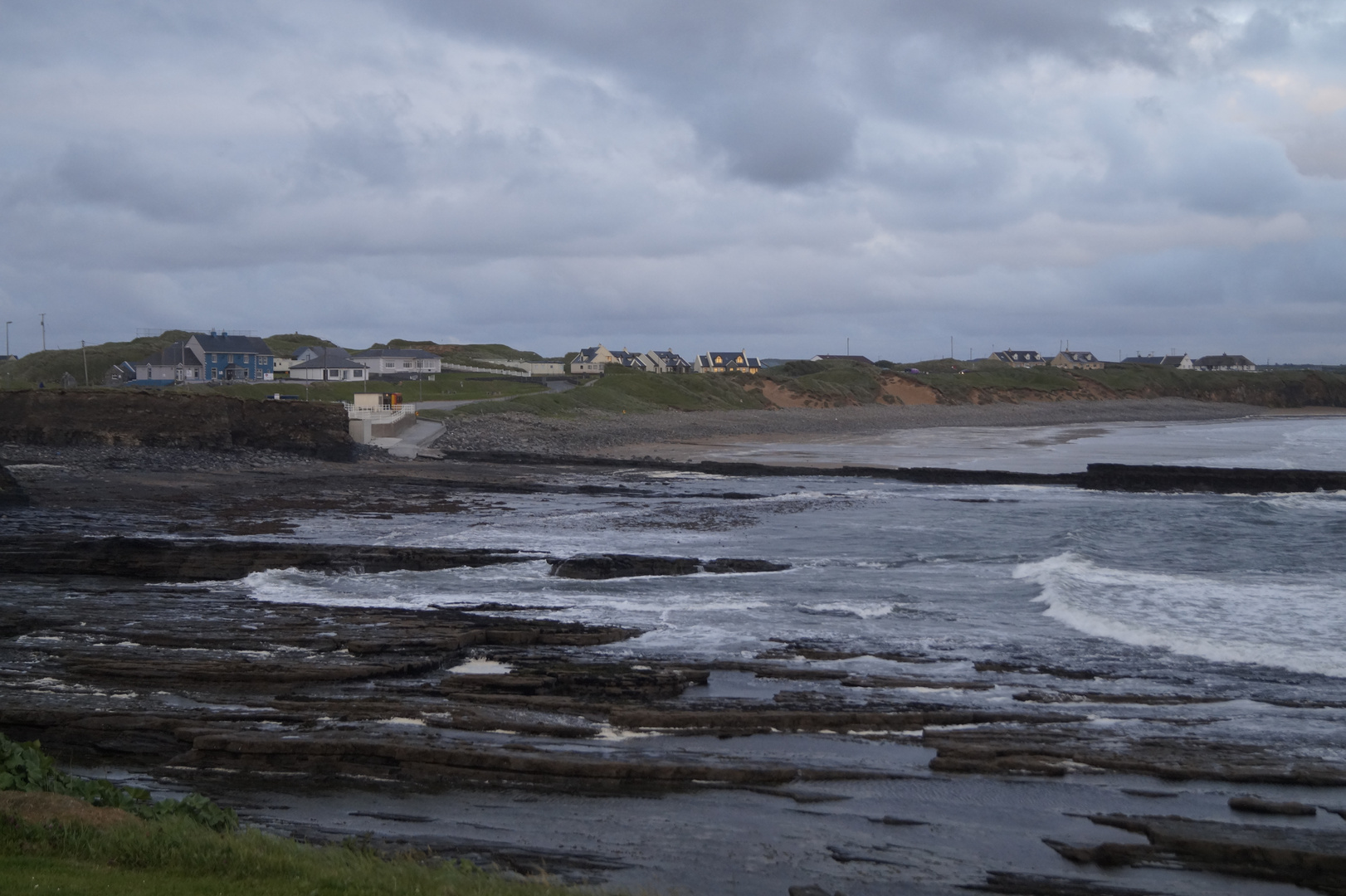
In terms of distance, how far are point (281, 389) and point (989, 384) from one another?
91.4 meters

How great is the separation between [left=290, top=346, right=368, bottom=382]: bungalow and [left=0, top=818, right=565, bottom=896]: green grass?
304 ft

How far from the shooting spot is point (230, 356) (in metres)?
93.6

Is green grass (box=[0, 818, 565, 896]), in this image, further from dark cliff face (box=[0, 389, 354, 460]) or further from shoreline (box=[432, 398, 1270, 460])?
shoreline (box=[432, 398, 1270, 460])

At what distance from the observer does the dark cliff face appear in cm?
4916

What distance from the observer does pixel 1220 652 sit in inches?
687

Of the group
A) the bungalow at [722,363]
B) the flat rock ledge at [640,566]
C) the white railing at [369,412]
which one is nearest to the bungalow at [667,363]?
the bungalow at [722,363]

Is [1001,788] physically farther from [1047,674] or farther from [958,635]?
[958,635]

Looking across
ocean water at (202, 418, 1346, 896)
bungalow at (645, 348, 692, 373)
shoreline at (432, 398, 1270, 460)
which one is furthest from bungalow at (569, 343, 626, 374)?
ocean water at (202, 418, 1346, 896)

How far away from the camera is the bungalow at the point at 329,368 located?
322ft

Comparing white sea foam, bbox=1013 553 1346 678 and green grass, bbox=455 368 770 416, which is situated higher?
green grass, bbox=455 368 770 416

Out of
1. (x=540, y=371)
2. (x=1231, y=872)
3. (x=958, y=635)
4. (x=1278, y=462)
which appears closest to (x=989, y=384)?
(x=540, y=371)

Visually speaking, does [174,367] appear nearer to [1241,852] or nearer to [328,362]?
[328,362]

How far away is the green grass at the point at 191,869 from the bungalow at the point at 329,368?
92.8 metres

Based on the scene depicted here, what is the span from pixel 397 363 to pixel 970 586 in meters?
103
